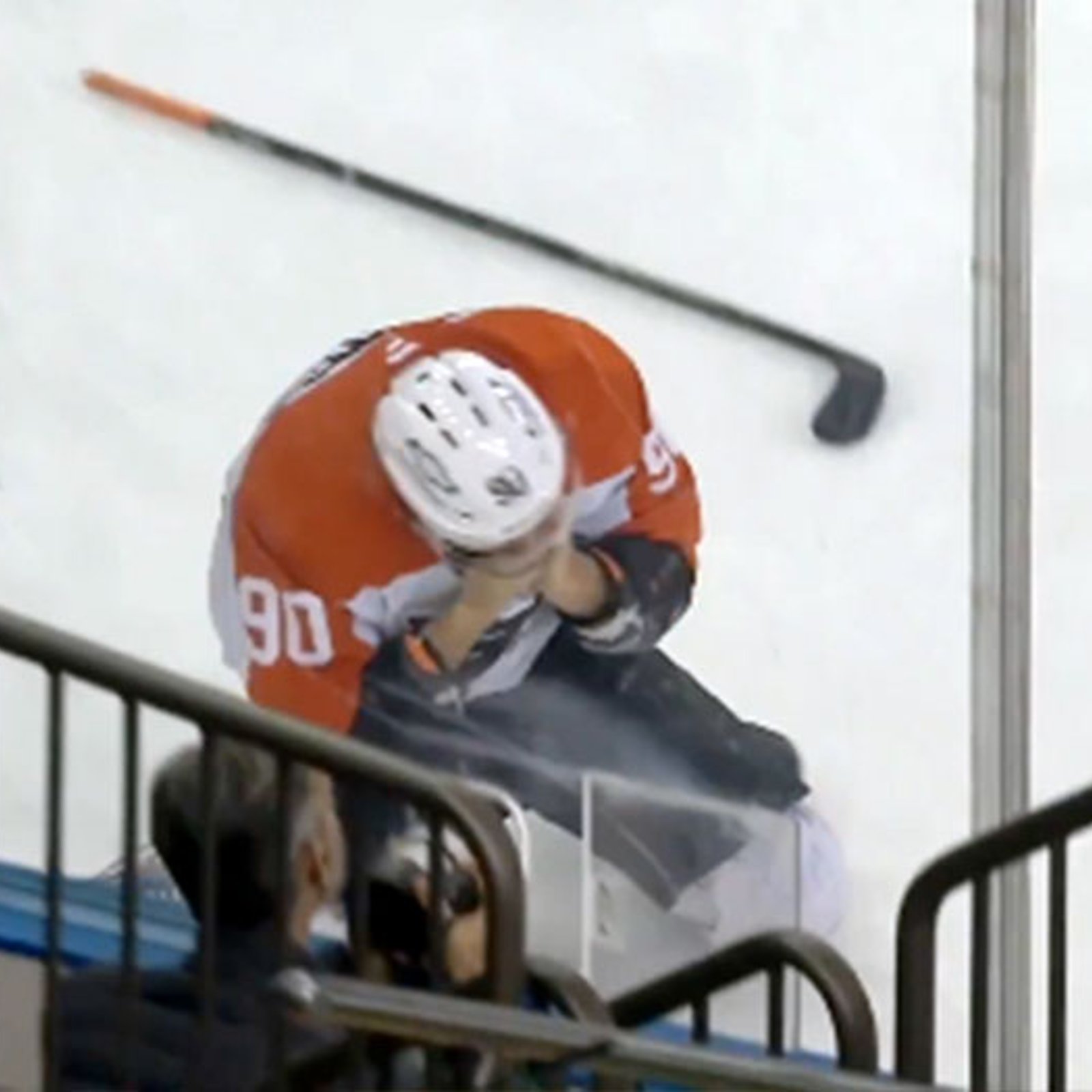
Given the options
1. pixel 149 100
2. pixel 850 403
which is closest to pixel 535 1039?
pixel 850 403

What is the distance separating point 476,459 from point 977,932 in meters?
1.05

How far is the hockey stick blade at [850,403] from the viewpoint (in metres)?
4.21

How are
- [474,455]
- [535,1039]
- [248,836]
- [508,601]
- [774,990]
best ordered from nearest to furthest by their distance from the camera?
[535,1039] < [248,836] < [774,990] < [474,455] < [508,601]

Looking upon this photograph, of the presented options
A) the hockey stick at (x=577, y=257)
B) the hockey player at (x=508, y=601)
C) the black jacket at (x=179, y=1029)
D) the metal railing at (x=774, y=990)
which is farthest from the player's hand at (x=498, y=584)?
the black jacket at (x=179, y=1029)

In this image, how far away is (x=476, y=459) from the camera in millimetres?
4137

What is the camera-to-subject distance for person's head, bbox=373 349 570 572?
4152mm

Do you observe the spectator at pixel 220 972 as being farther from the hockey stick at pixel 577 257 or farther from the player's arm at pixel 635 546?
the hockey stick at pixel 577 257

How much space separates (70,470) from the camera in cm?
427

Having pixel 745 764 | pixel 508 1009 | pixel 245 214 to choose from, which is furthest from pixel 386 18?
pixel 508 1009

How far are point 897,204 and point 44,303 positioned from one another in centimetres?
116

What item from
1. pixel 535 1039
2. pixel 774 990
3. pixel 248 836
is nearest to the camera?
pixel 535 1039

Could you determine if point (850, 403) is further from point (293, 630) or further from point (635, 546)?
point (293, 630)

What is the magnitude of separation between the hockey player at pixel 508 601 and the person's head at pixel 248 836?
0.41 m

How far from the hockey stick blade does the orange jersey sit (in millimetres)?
194
